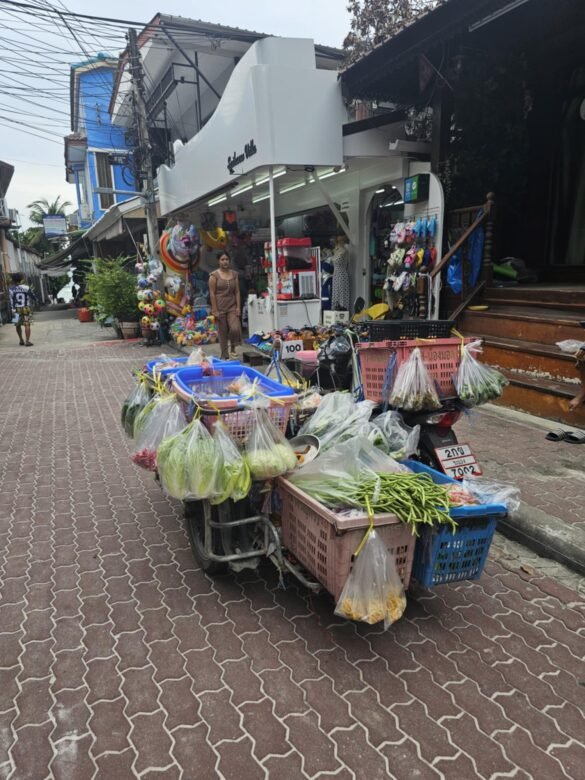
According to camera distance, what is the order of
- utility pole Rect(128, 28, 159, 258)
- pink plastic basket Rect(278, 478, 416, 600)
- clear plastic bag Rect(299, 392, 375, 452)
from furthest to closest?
utility pole Rect(128, 28, 159, 258)
clear plastic bag Rect(299, 392, 375, 452)
pink plastic basket Rect(278, 478, 416, 600)

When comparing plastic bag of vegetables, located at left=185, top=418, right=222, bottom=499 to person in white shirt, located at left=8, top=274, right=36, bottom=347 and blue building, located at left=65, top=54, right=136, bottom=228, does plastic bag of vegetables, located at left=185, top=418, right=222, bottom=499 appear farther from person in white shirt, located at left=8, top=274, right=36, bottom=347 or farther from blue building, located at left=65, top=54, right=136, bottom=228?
blue building, located at left=65, top=54, right=136, bottom=228

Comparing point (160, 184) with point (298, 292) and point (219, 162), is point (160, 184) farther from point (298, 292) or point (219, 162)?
point (298, 292)

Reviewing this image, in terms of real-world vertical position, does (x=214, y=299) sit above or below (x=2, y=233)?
below

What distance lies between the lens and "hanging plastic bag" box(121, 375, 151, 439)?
12.0ft

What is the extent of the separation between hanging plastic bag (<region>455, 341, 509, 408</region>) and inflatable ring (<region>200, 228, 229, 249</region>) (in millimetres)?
10895

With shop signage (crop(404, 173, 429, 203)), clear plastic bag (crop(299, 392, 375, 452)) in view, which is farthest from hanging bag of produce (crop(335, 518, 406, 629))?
shop signage (crop(404, 173, 429, 203))

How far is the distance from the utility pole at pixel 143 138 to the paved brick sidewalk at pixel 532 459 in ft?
36.7

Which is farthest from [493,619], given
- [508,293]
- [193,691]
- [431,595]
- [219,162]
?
[219,162]

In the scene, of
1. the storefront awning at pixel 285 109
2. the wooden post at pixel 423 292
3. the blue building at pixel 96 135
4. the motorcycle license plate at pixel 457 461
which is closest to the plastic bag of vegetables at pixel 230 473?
the motorcycle license plate at pixel 457 461

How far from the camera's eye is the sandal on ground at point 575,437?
506 centimetres

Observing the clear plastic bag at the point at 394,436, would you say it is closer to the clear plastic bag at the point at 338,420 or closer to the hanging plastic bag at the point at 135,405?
the clear plastic bag at the point at 338,420

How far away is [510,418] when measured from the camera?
19.7 feet

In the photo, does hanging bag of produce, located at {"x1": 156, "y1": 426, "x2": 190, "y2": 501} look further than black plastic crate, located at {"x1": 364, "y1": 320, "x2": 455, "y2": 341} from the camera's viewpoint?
No

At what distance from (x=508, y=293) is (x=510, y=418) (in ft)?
7.30
